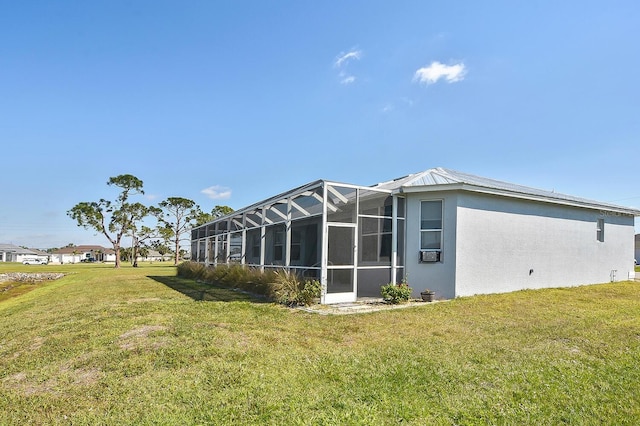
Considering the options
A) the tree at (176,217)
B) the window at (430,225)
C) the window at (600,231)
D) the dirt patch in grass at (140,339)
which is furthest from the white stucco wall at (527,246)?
the tree at (176,217)

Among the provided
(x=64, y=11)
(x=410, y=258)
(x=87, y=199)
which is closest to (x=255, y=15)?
(x=64, y=11)

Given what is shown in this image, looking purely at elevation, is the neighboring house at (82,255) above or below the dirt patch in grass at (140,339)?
below

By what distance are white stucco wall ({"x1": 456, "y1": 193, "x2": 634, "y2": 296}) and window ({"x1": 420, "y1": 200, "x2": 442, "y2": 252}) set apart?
1.98 feet

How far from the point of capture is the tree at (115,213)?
40656 mm

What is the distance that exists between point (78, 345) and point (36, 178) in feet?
103

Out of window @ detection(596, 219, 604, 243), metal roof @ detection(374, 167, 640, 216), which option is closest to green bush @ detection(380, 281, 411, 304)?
metal roof @ detection(374, 167, 640, 216)

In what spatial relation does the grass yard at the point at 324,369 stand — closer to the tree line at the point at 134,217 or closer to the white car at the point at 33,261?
the tree line at the point at 134,217

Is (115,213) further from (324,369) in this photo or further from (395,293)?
(324,369)

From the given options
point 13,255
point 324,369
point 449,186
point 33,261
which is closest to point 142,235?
point 449,186

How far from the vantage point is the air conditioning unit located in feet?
35.2

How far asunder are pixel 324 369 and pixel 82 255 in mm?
107973

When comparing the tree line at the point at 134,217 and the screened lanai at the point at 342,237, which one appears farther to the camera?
the tree line at the point at 134,217

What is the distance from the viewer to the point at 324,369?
4.53 metres

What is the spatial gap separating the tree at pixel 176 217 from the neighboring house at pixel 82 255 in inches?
1791
